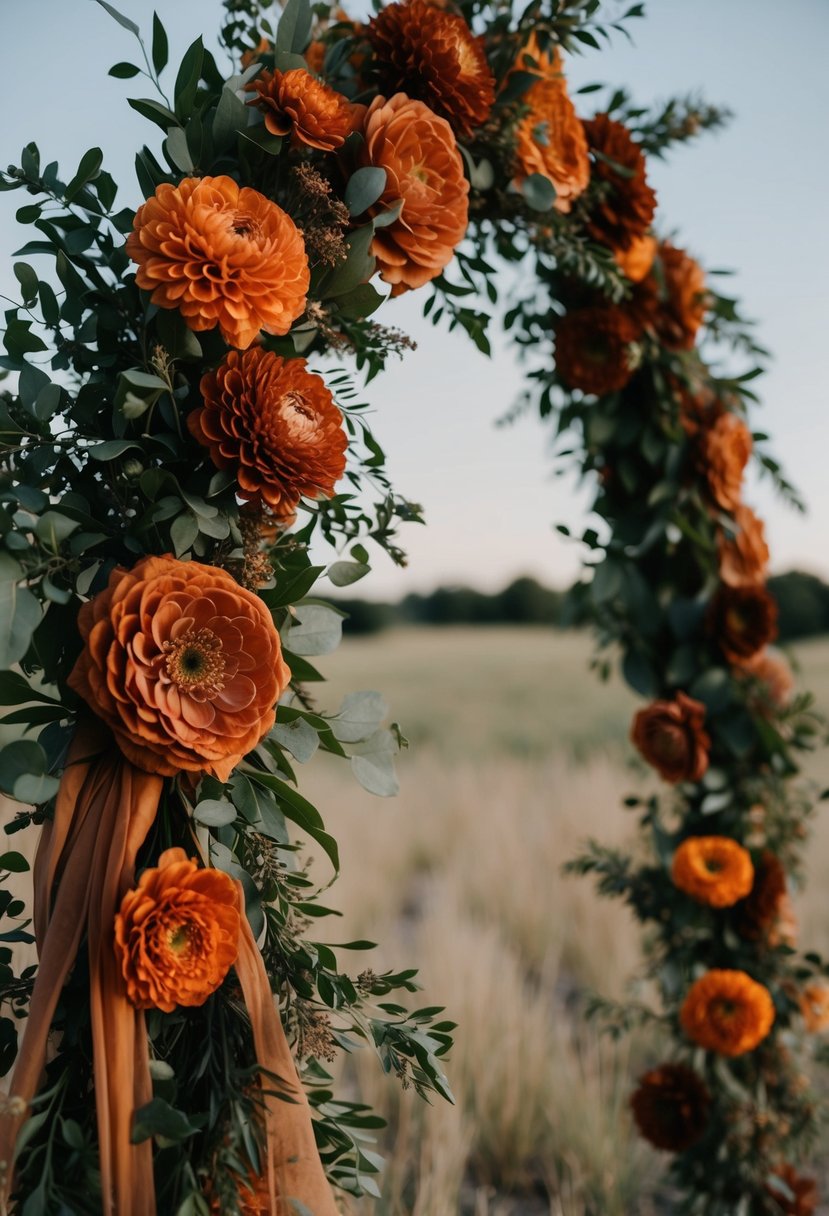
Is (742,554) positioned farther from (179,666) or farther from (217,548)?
(179,666)

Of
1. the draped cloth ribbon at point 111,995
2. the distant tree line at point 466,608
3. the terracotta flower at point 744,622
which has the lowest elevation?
the draped cloth ribbon at point 111,995

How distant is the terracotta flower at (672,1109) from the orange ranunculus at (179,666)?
1.31m

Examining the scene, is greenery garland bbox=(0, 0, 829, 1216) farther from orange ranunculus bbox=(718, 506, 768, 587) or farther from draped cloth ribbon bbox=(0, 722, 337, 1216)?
orange ranunculus bbox=(718, 506, 768, 587)

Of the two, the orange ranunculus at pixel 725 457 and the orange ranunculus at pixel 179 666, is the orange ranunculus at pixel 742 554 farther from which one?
the orange ranunculus at pixel 179 666

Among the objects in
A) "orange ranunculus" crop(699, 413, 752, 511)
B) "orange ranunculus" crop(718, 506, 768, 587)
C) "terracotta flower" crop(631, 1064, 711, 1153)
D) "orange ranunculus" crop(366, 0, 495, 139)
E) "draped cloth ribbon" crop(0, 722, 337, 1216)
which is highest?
"orange ranunculus" crop(366, 0, 495, 139)

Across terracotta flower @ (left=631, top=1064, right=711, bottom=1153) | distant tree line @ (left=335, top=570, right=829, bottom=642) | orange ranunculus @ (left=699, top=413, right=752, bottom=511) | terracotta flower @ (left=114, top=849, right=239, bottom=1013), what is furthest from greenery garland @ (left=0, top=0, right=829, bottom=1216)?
distant tree line @ (left=335, top=570, right=829, bottom=642)

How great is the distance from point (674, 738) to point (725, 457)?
56 cm

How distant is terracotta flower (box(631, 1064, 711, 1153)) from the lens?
5.58ft

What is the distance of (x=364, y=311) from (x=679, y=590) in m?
1.07

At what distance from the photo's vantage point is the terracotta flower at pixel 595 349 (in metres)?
1.58

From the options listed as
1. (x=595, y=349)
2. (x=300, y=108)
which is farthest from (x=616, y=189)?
(x=300, y=108)

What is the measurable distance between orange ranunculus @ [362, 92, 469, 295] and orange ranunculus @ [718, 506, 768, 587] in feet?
3.14

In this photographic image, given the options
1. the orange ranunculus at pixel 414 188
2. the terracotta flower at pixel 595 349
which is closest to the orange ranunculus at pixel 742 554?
the terracotta flower at pixel 595 349

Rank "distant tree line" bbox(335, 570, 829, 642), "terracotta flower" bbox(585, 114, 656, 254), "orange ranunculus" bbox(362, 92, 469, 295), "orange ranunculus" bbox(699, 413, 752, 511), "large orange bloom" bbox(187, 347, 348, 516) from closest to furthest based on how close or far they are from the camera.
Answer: "large orange bloom" bbox(187, 347, 348, 516) → "orange ranunculus" bbox(362, 92, 469, 295) → "terracotta flower" bbox(585, 114, 656, 254) → "orange ranunculus" bbox(699, 413, 752, 511) → "distant tree line" bbox(335, 570, 829, 642)
